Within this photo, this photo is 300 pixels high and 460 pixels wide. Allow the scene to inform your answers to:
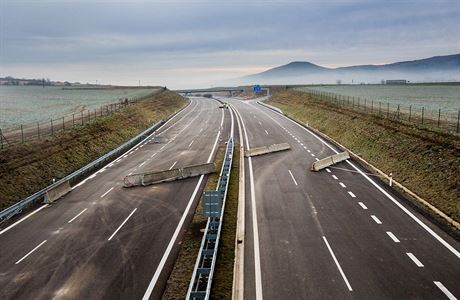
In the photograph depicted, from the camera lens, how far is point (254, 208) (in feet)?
87.7

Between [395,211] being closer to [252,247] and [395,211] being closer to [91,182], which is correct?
[252,247]

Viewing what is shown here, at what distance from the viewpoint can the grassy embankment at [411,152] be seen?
27062mm

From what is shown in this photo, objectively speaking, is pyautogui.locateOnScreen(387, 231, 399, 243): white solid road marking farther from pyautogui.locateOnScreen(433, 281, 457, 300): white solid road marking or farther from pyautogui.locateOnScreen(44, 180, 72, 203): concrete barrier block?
pyautogui.locateOnScreen(44, 180, 72, 203): concrete barrier block

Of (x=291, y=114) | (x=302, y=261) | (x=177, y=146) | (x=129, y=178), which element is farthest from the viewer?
(x=291, y=114)

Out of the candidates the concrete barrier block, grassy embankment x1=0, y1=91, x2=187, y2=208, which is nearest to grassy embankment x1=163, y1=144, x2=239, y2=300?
the concrete barrier block

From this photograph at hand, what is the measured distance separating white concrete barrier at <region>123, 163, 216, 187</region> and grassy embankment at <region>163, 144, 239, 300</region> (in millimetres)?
6975

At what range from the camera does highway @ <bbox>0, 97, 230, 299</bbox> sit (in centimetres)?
1731

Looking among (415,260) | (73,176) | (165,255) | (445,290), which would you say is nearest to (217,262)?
(165,255)

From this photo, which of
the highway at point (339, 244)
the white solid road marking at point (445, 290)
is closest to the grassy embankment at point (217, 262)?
the highway at point (339, 244)

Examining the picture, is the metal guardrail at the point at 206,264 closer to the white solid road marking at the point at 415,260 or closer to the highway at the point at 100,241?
the highway at the point at 100,241

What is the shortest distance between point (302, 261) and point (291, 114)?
67.0 m

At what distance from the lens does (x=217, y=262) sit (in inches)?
740

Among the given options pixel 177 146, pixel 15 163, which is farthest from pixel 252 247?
pixel 177 146

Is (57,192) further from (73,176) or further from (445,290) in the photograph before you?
(445,290)
